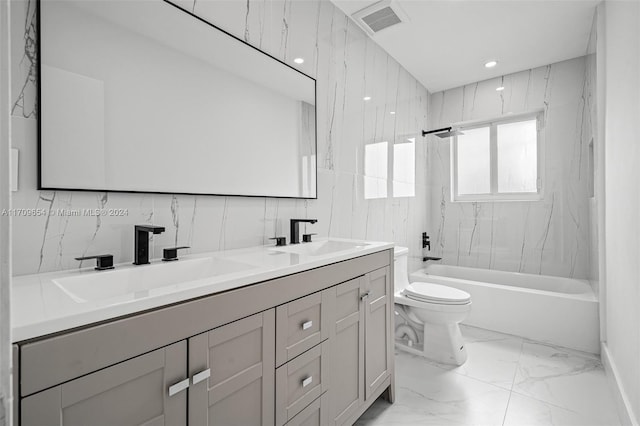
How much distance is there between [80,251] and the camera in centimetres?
105

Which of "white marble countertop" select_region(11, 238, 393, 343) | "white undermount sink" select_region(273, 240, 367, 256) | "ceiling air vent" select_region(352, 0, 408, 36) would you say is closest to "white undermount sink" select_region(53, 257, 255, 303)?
"white marble countertop" select_region(11, 238, 393, 343)

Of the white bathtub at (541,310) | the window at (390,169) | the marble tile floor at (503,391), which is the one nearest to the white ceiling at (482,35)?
the window at (390,169)

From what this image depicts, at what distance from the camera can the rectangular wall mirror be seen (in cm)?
101

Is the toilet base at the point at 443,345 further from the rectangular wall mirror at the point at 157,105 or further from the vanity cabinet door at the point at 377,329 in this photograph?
the rectangular wall mirror at the point at 157,105

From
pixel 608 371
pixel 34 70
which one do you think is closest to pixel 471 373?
pixel 608 371

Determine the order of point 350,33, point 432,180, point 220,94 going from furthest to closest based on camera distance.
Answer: point 432,180 < point 350,33 < point 220,94

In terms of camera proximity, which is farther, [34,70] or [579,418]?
[579,418]

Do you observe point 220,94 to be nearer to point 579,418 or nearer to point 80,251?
point 80,251

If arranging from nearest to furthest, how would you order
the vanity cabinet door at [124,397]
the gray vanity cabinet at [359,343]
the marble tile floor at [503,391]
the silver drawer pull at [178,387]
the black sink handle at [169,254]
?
the vanity cabinet door at [124,397]
the silver drawer pull at [178,387]
the black sink handle at [169,254]
the gray vanity cabinet at [359,343]
the marble tile floor at [503,391]

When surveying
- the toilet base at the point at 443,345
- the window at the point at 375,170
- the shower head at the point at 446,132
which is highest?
the shower head at the point at 446,132

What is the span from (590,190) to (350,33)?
2631 mm

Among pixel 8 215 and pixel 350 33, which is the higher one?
pixel 350 33

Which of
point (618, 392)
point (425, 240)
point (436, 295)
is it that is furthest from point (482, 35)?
point (618, 392)

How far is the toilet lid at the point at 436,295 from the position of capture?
2.14 m
